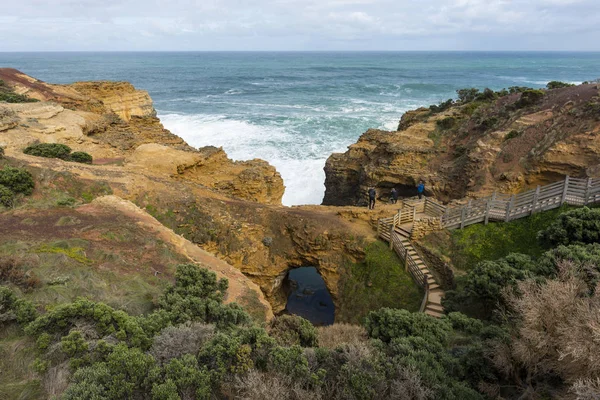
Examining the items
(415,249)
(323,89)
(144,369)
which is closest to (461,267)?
(415,249)

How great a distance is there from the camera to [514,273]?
41.6 feet

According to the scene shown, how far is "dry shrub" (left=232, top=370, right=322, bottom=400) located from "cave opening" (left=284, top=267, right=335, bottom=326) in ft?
43.1

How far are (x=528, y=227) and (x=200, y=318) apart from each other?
14.7 m

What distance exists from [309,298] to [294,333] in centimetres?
1276

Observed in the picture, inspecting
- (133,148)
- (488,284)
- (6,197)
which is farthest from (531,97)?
(6,197)

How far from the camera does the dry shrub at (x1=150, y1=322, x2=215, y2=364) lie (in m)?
7.15

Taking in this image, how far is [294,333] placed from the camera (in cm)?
966

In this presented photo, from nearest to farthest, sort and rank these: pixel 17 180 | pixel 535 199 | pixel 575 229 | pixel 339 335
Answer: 1. pixel 339 335
2. pixel 575 229
3. pixel 17 180
4. pixel 535 199

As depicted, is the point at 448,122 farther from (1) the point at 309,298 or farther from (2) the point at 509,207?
(1) the point at 309,298

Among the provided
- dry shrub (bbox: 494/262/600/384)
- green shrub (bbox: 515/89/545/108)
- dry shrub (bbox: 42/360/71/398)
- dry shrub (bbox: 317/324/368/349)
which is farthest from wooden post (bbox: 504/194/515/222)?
dry shrub (bbox: 42/360/71/398)

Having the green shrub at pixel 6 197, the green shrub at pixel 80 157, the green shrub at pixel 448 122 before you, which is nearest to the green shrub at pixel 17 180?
the green shrub at pixel 6 197

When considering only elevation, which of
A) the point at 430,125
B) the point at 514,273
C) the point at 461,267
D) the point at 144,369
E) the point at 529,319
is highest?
the point at 430,125

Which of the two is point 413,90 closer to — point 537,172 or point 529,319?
point 537,172

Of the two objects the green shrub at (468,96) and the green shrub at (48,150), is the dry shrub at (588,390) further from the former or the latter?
the green shrub at (468,96)
